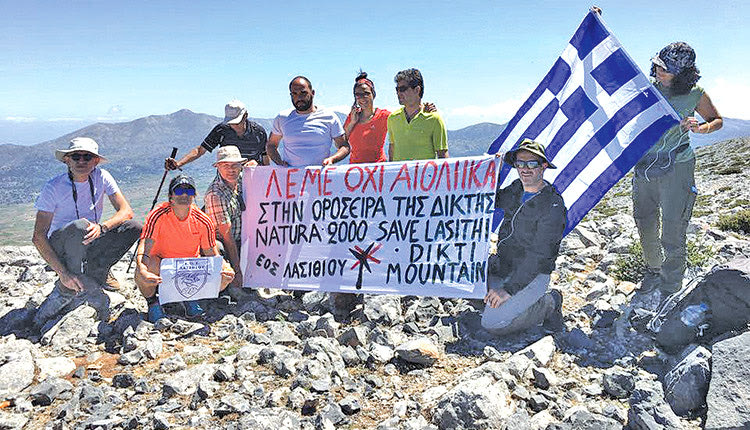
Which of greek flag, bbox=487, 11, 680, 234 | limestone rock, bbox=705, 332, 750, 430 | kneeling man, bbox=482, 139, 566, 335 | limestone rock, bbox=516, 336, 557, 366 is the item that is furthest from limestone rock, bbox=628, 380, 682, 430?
greek flag, bbox=487, 11, 680, 234

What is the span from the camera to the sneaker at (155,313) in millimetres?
7169

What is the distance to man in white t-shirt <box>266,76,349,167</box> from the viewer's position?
8.19m

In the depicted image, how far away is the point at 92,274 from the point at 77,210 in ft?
3.81

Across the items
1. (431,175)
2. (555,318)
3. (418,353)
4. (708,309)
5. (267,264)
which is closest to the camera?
(708,309)

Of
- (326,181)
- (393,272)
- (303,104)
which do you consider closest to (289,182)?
(326,181)

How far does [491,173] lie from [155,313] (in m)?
5.67

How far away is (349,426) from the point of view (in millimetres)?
4691

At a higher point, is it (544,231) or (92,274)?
(544,231)

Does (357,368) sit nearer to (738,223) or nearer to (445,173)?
(445,173)

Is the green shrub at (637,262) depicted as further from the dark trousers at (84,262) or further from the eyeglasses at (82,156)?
the eyeglasses at (82,156)

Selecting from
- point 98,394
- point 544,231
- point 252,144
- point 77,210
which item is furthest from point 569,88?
point 77,210

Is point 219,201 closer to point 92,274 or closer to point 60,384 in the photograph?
point 92,274

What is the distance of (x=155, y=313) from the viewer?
283 inches

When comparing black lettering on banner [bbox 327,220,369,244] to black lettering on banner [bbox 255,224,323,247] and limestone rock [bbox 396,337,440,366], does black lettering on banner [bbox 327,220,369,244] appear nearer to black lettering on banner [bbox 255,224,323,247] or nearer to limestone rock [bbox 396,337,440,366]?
black lettering on banner [bbox 255,224,323,247]
